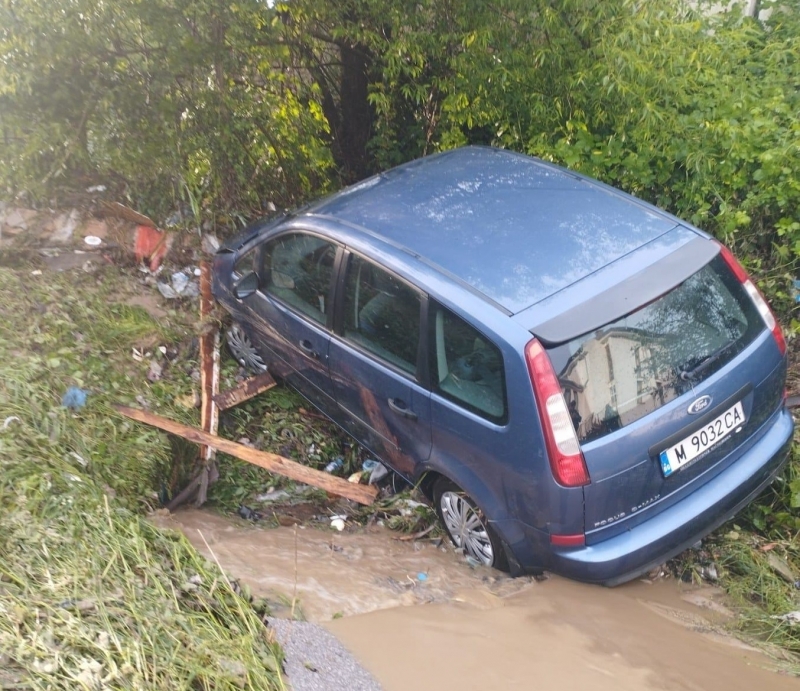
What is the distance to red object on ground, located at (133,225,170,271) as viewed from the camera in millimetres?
6094

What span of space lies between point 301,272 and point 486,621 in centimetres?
221

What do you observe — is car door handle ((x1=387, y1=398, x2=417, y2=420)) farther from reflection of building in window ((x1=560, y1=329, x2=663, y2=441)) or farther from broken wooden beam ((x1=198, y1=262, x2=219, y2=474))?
broken wooden beam ((x1=198, y1=262, x2=219, y2=474))

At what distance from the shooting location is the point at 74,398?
4.40 meters

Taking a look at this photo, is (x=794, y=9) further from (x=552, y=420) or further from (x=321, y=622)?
(x=321, y=622)

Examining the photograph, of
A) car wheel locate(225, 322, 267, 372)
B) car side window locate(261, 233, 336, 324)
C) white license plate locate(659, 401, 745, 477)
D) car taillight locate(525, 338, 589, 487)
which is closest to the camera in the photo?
car taillight locate(525, 338, 589, 487)

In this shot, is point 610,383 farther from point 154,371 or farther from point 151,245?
point 151,245

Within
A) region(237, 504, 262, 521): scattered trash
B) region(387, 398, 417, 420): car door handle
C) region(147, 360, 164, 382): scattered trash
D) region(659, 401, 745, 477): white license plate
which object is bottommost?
region(237, 504, 262, 521): scattered trash

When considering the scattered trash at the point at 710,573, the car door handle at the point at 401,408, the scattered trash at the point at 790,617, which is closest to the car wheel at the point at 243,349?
the car door handle at the point at 401,408

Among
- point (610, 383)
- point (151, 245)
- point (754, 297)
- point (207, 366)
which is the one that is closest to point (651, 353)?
point (610, 383)

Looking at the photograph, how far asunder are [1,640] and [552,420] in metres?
2.16

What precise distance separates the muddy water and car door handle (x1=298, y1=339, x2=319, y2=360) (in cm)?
104

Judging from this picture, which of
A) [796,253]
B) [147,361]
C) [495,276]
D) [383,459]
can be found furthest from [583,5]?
[147,361]

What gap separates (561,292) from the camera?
303 centimetres

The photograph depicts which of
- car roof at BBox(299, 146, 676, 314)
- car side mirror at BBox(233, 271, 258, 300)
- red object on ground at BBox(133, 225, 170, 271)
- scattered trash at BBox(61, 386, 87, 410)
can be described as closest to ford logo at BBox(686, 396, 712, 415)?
car roof at BBox(299, 146, 676, 314)
